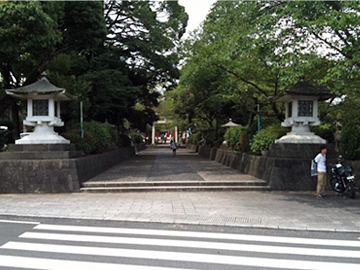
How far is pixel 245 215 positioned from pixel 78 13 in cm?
1184

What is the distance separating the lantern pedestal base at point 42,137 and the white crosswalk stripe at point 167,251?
573 cm

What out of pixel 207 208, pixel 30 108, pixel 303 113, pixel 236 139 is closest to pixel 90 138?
pixel 30 108

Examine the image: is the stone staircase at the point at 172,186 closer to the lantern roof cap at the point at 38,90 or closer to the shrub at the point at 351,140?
the shrub at the point at 351,140

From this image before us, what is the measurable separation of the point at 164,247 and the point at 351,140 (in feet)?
29.2

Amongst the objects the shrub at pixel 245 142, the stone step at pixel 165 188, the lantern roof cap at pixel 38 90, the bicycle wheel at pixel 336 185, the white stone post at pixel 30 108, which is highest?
the lantern roof cap at pixel 38 90

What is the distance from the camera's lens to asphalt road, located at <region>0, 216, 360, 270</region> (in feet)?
15.4

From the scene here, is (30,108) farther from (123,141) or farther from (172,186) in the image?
(123,141)

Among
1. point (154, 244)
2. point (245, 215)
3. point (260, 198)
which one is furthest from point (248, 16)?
point (154, 244)

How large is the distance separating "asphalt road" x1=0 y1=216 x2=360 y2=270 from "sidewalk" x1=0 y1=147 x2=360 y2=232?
1.32 ft

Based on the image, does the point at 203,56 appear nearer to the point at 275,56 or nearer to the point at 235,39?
the point at 235,39

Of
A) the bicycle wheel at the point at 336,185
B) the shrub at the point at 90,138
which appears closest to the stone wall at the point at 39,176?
the shrub at the point at 90,138

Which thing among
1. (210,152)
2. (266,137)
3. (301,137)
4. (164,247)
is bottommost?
(210,152)

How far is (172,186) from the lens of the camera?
37.6 feet

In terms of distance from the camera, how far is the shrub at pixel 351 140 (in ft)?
36.9
